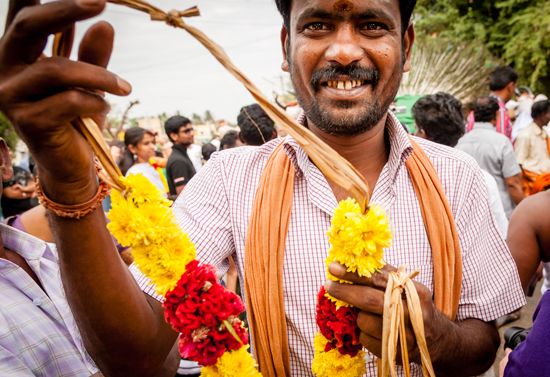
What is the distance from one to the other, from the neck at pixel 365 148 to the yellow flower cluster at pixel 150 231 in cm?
73

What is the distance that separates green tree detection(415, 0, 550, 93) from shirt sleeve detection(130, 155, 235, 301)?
753 inches

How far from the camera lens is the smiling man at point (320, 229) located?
1.21 meters

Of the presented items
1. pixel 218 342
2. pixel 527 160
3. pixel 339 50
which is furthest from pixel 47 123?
pixel 527 160

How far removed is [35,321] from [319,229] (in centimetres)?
101

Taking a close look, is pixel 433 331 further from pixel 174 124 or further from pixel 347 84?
pixel 174 124

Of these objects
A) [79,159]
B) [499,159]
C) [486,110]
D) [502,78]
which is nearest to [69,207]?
[79,159]

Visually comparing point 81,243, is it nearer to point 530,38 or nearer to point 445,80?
point 445,80

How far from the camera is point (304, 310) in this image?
5.37 ft

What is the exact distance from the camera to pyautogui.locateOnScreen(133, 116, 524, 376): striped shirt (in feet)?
5.40

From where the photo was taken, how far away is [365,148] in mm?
1827

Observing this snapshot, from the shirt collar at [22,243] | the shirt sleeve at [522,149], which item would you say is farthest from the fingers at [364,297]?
the shirt sleeve at [522,149]

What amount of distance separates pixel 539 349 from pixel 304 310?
689 millimetres

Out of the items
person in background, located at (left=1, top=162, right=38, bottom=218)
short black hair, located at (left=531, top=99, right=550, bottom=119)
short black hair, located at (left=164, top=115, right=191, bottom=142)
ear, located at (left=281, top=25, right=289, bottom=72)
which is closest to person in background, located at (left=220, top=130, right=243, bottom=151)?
short black hair, located at (left=164, top=115, right=191, bottom=142)

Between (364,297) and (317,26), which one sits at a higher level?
(317,26)
